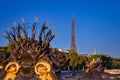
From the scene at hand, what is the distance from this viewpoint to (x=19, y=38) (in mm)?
12086

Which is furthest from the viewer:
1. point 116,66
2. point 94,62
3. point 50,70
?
point 116,66

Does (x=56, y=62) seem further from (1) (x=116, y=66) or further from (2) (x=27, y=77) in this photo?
(1) (x=116, y=66)

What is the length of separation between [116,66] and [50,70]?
95.3 m

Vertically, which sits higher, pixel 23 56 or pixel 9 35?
pixel 9 35

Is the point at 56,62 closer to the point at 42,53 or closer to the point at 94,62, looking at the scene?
the point at 42,53

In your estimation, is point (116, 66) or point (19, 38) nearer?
point (19, 38)

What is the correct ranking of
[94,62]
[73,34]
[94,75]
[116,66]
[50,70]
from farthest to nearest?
[73,34] → [116,66] → [94,62] → [94,75] → [50,70]

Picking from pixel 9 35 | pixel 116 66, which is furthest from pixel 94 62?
pixel 116 66

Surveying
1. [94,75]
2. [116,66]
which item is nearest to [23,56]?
[94,75]

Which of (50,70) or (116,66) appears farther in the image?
(116,66)

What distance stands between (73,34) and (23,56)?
104994 millimetres

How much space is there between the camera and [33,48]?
1187cm

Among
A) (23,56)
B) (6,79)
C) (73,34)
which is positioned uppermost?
(73,34)

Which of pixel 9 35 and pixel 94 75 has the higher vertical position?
pixel 9 35
